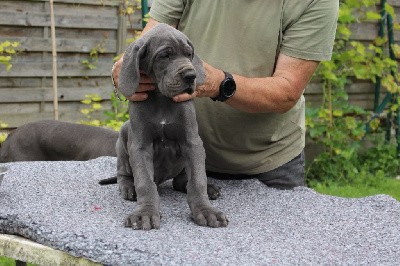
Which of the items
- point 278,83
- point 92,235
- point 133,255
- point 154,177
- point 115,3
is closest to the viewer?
point 133,255

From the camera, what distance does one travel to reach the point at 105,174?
392 centimetres

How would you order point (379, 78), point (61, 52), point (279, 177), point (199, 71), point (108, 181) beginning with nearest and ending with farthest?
point (199, 71), point (108, 181), point (279, 177), point (61, 52), point (379, 78)

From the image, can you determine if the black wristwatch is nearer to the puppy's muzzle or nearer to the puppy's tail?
the puppy's muzzle

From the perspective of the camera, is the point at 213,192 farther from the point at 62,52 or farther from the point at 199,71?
the point at 62,52

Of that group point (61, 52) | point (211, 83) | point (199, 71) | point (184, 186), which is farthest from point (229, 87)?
point (61, 52)

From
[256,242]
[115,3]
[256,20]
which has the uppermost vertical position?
[256,20]

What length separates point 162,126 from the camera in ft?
10.3

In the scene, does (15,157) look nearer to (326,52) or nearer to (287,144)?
(287,144)

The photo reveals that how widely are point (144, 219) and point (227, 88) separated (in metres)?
0.78

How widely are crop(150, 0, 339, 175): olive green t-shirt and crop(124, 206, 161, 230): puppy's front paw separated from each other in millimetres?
1001

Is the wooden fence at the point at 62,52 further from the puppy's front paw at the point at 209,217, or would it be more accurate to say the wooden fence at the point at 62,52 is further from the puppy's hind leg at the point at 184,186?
the puppy's front paw at the point at 209,217

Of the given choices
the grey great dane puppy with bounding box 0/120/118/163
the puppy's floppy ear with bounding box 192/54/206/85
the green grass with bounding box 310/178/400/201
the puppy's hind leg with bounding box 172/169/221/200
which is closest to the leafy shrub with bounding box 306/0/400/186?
the green grass with bounding box 310/178/400/201

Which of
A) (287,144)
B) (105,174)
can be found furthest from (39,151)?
(287,144)

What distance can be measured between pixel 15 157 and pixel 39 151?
0.63 feet
